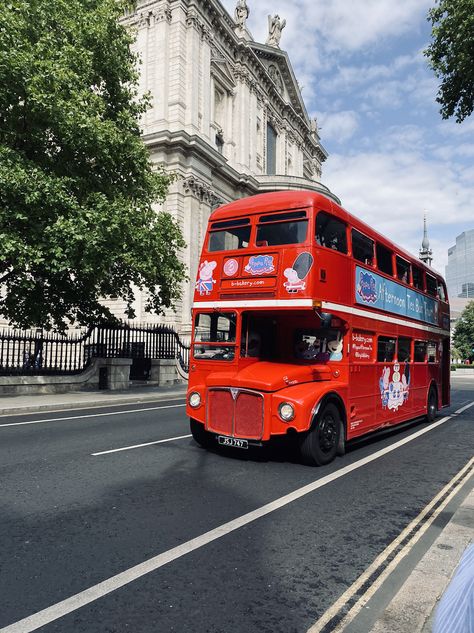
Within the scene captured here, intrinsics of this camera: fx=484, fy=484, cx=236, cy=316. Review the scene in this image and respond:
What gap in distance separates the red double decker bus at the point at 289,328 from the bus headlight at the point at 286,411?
15 mm

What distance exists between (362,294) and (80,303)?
12445mm

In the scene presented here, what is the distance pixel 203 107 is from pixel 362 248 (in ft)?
110

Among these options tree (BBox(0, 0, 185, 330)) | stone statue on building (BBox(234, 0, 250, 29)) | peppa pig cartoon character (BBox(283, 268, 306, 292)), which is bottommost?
peppa pig cartoon character (BBox(283, 268, 306, 292))

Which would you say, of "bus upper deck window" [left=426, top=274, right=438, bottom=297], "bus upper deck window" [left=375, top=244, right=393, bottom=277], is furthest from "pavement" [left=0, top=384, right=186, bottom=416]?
"bus upper deck window" [left=426, top=274, right=438, bottom=297]

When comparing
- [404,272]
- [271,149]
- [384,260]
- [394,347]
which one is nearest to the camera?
[384,260]

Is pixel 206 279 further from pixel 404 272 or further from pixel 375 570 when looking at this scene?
pixel 375 570

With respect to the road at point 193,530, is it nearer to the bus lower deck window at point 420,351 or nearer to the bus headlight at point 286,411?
the bus headlight at point 286,411

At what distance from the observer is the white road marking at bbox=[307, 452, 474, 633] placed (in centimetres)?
302

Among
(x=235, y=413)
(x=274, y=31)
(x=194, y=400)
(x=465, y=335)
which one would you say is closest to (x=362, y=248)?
(x=235, y=413)

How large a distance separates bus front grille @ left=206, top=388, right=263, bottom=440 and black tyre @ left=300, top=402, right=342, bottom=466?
74cm

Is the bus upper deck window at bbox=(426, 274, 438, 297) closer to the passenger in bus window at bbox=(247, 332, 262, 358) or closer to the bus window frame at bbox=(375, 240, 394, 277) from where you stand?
the bus window frame at bbox=(375, 240, 394, 277)

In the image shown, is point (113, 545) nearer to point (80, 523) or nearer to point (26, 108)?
point (80, 523)

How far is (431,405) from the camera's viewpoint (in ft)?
41.8

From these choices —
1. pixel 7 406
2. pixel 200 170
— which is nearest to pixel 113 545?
pixel 7 406
